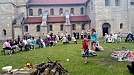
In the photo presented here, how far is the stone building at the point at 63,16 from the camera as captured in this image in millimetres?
32969

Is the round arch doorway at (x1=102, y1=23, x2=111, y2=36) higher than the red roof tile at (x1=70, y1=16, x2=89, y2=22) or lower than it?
lower

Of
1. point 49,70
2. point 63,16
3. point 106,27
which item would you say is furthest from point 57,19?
point 49,70

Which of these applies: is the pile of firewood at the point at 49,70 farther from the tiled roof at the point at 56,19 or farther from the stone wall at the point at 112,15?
the tiled roof at the point at 56,19

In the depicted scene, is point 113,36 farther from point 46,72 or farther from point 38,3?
point 38,3

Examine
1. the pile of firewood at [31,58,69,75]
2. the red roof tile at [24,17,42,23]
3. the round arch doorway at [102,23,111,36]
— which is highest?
the red roof tile at [24,17,42,23]

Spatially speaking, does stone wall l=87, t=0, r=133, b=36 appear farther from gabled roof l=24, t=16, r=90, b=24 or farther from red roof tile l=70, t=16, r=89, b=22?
gabled roof l=24, t=16, r=90, b=24

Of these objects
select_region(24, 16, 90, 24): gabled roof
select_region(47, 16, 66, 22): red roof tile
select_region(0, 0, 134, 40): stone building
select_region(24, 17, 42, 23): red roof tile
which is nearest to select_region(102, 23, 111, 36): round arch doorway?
select_region(0, 0, 134, 40): stone building

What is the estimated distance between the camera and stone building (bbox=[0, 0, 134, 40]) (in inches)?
1298

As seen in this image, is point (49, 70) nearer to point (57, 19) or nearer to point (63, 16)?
point (57, 19)

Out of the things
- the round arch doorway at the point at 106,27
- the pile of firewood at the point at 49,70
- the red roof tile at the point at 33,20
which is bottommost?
the pile of firewood at the point at 49,70

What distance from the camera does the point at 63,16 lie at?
40281 millimetres

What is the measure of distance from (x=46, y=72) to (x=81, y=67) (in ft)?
9.79

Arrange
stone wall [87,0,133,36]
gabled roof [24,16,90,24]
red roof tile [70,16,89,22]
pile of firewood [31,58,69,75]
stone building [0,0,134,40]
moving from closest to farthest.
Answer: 1. pile of firewood [31,58,69,75]
2. stone wall [87,0,133,36]
3. stone building [0,0,134,40]
4. gabled roof [24,16,90,24]
5. red roof tile [70,16,89,22]

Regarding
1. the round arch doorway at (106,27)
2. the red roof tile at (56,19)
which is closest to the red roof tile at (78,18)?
the red roof tile at (56,19)
